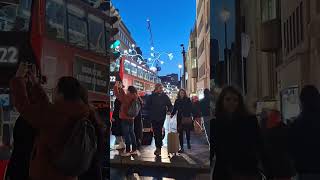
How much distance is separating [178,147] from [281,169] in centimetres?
533

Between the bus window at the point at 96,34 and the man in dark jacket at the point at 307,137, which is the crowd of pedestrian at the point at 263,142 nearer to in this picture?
the man in dark jacket at the point at 307,137

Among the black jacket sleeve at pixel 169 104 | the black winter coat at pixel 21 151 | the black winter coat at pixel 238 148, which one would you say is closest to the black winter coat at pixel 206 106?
the black winter coat at pixel 238 148

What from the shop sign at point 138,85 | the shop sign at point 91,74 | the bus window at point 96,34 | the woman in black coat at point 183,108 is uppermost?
the bus window at point 96,34

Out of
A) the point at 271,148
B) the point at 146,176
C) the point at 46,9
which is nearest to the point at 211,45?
the point at 271,148

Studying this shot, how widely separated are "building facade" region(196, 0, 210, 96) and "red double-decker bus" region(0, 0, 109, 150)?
1002 millimetres

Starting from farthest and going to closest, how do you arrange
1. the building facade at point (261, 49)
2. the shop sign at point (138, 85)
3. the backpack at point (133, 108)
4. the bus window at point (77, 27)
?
1. the backpack at point (133, 108)
2. the shop sign at point (138, 85)
3. the building facade at point (261, 49)
4. the bus window at point (77, 27)

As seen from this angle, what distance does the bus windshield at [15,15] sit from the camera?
3.71 meters

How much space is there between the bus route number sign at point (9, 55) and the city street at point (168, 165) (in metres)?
4.17

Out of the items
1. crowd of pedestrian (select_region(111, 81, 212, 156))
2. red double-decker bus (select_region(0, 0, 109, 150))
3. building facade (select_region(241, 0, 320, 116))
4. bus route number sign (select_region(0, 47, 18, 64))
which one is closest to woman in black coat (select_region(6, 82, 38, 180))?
red double-decker bus (select_region(0, 0, 109, 150))

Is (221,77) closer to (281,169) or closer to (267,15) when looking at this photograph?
(281,169)

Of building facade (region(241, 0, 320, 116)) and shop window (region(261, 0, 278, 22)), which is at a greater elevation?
shop window (region(261, 0, 278, 22))

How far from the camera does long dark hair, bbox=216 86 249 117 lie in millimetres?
3348

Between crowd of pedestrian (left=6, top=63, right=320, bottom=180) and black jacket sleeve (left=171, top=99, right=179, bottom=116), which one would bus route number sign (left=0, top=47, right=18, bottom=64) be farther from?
black jacket sleeve (left=171, top=99, right=179, bottom=116)

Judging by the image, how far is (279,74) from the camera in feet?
16.5
